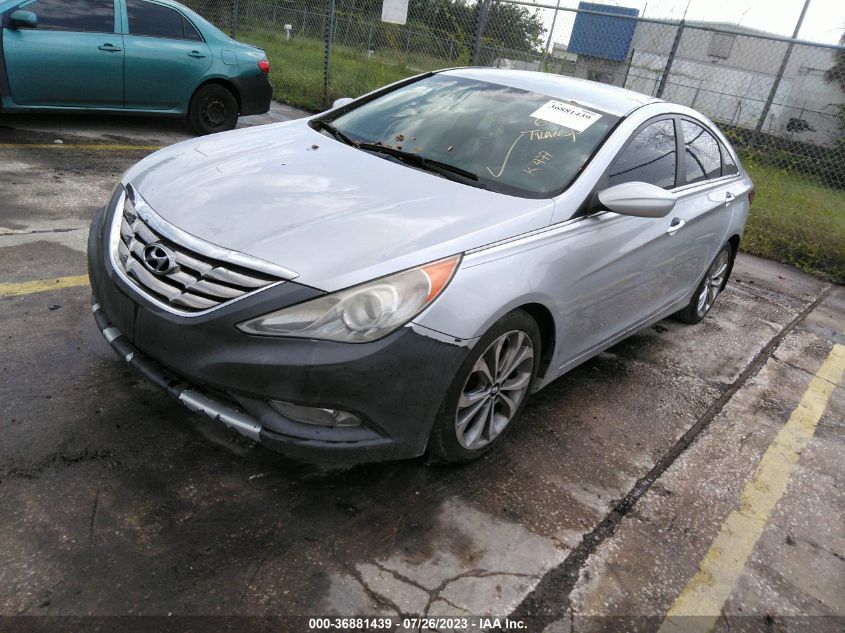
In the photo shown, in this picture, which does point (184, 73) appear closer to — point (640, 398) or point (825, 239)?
point (640, 398)

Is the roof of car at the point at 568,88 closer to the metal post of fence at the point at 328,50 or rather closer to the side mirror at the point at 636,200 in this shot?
the side mirror at the point at 636,200

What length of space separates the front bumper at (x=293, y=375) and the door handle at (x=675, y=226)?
1.91m

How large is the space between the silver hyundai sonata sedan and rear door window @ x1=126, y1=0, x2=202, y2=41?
4504 millimetres

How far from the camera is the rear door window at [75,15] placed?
6.58 metres

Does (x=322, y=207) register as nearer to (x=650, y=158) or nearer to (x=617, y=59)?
(x=650, y=158)

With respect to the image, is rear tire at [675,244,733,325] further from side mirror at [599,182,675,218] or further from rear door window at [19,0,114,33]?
rear door window at [19,0,114,33]

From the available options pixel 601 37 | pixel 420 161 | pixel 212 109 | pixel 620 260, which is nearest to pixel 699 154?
pixel 620 260

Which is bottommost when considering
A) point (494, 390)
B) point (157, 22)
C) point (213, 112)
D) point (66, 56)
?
point (213, 112)

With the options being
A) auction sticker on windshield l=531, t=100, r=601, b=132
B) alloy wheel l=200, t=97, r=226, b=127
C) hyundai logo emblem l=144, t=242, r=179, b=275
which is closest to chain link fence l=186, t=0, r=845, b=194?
alloy wheel l=200, t=97, r=226, b=127

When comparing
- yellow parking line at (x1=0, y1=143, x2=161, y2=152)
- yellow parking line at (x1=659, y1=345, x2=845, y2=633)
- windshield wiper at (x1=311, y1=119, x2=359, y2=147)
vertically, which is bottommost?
yellow parking line at (x1=0, y1=143, x2=161, y2=152)

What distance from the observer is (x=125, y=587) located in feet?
6.84

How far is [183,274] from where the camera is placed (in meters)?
2.40

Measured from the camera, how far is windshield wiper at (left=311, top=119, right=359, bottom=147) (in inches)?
140

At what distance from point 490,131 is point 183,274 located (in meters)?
1.77
